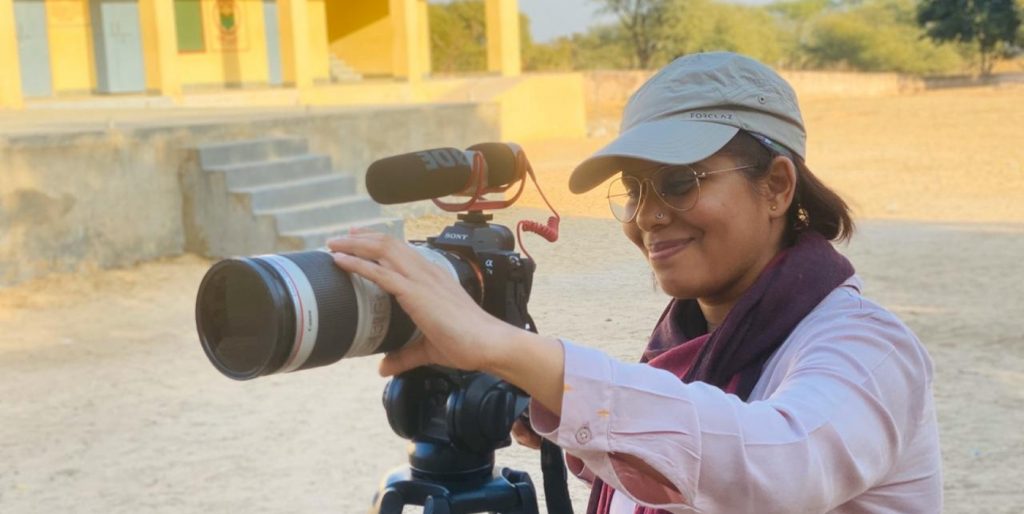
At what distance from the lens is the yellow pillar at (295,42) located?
49.3 feet

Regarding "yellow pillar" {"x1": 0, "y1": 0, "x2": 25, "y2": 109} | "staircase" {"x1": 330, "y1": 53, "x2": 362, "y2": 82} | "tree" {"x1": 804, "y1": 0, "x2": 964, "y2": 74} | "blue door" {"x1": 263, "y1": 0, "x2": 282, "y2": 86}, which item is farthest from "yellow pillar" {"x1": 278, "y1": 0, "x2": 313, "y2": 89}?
"tree" {"x1": 804, "y1": 0, "x2": 964, "y2": 74}

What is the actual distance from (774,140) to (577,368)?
1.30 ft

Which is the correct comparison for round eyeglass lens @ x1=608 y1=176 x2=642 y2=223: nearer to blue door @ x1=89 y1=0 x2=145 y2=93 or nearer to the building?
the building

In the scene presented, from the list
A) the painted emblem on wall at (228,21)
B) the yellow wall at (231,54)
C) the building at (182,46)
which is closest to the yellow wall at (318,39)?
the building at (182,46)

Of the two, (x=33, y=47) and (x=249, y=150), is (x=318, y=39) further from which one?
(x=249, y=150)

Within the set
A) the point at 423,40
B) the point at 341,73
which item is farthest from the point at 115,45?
the point at 423,40

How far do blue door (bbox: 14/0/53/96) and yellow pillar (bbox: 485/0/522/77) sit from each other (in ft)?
19.0

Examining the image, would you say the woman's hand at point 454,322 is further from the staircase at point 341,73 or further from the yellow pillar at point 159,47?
the staircase at point 341,73

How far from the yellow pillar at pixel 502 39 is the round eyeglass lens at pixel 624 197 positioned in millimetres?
15827

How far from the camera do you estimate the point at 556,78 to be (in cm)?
1593

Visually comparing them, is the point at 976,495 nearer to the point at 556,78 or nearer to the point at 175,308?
the point at 175,308

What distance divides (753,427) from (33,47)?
14.3 m

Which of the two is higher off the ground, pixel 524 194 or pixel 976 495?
pixel 524 194

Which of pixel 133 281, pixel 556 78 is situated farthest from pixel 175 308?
pixel 556 78
